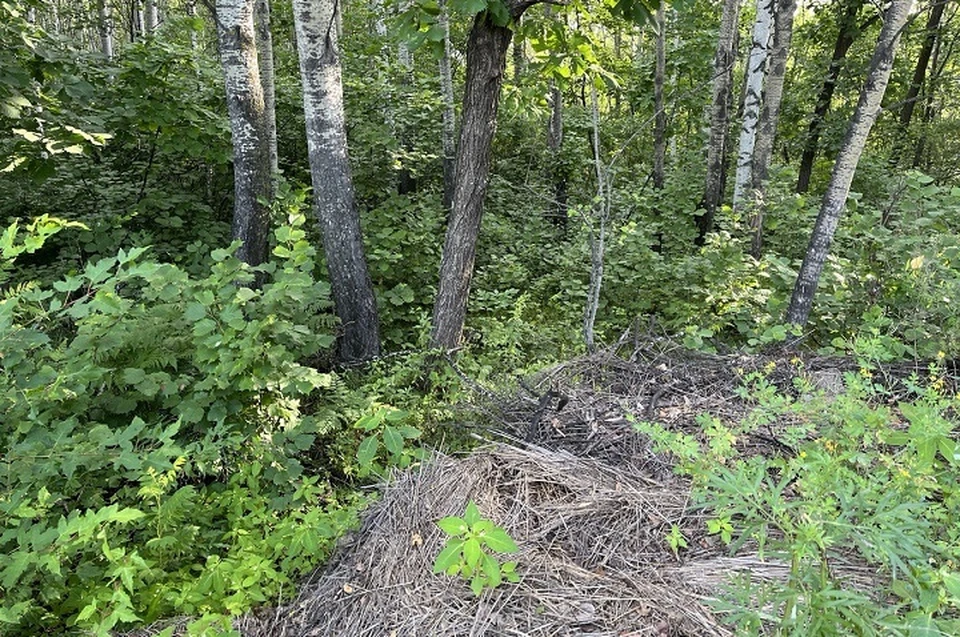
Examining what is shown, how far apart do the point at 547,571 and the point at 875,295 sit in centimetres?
384

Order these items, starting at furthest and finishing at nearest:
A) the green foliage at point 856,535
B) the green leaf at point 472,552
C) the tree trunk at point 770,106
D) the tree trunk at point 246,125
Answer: the tree trunk at point 770,106, the tree trunk at point 246,125, the green leaf at point 472,552, the green foliage at point 856,535

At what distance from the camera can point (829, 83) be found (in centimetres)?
973

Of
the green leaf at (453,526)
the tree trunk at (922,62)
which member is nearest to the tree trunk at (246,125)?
the green leaf at (453,526)

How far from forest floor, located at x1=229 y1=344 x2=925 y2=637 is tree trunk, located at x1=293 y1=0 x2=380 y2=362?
1.87 m

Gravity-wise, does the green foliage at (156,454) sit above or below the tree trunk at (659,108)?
below

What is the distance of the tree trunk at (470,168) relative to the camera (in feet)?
11.8

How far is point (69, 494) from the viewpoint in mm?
2379

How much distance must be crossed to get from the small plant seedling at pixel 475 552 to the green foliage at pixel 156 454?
74cm

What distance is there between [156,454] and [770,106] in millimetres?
6707

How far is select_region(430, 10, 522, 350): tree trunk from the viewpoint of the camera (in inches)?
142

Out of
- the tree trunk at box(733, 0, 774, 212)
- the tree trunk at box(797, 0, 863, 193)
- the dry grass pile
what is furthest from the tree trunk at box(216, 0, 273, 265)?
the tree trunk at box(797, 0, 863, 193)

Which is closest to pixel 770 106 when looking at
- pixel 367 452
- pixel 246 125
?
pixel 246 125

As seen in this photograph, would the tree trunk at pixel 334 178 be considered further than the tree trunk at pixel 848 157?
Yes

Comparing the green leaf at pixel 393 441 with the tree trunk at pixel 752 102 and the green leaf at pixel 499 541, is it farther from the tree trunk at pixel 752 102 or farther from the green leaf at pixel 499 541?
the tree trunk at pixel 752 102
